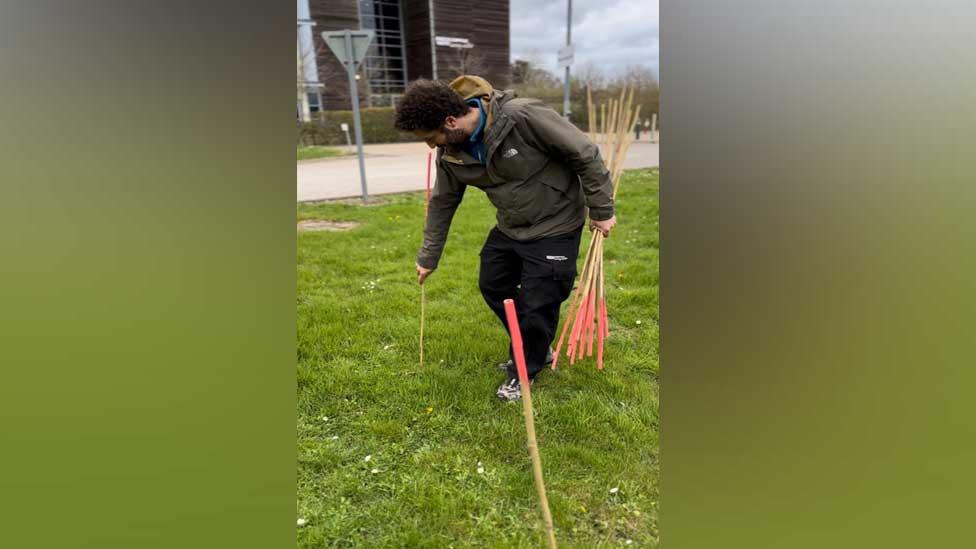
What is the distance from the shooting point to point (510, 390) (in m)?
2.89

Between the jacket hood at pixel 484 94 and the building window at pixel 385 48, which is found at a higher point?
the building window at pixel 385 48

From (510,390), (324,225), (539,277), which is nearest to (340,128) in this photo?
(324,225)

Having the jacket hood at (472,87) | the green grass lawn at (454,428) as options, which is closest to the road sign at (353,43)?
the green grass lawn at (454,428)

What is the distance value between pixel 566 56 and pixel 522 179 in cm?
998

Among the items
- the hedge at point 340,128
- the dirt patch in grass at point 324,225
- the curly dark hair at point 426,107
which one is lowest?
the dirt patch in grass at point 324,225

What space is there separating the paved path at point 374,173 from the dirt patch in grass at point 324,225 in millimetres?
1683

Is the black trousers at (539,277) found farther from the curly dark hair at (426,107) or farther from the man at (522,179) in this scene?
the curly dark hair at (426,107)

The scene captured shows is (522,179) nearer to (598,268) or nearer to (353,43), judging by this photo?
(598,268)

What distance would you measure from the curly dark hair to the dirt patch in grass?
449 centimetres

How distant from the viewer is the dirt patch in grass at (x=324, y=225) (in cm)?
666

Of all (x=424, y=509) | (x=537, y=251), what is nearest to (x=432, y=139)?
(x=537, y=251)
